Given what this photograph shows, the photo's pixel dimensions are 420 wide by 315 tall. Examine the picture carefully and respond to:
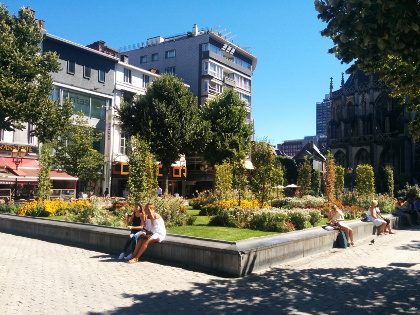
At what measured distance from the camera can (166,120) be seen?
33.1 metres

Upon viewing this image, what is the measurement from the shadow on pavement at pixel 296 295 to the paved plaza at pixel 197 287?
17 millimetres

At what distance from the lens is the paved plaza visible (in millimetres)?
6410

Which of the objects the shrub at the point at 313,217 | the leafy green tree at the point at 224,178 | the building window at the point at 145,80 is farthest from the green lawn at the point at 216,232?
the building window at the point at 145,80

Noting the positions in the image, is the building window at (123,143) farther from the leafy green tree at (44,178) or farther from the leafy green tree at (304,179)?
the leafy green tree at (304,179)

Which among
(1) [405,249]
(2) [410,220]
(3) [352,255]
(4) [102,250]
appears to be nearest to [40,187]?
(4) [102,250]

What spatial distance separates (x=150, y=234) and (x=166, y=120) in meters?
23.4

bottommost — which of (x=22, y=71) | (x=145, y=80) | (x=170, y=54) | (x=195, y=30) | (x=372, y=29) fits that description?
(x=372, y=29)

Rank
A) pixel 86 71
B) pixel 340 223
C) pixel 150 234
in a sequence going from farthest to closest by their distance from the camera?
pixel 86 71
pixel 340 223
pixel 150 234

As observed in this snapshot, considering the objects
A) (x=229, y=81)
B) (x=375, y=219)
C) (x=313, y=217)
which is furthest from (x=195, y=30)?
(x=375, y=219)

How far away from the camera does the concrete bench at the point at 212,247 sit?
891 centimetres

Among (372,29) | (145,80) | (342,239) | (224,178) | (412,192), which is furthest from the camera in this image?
(145,80)

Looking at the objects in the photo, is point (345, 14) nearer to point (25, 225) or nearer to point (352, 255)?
point (352, 255)

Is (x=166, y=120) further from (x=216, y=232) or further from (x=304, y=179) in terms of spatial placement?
(x=216, y=232)

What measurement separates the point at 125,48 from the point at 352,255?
202 ft
